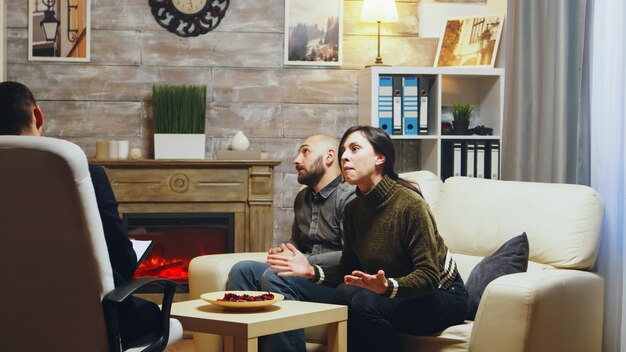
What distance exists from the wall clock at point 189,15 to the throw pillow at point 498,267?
2510 millimetres

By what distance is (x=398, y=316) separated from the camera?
10.3 feet

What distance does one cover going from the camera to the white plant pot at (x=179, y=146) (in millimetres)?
4977

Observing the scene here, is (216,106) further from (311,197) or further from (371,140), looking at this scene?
(371,140)

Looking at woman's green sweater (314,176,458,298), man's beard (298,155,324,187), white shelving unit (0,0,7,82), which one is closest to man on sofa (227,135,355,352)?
man's beard (298,155,324,187)

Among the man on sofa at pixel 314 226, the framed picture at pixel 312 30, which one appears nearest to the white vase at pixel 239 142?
the framed picture at pixel 312 30

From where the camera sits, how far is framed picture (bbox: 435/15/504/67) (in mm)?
5176

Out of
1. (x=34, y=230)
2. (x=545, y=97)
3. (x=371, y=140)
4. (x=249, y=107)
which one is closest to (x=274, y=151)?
(x=249, y=107)

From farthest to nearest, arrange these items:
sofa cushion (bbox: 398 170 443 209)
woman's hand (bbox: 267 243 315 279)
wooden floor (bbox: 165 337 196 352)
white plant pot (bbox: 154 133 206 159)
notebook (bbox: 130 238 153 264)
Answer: white plant pot (bbox: 154 133 206 159)
wooden floor (bbox: 165 337 196 352)
sofa cushion (bbox: 398 170 443 209)
woman's hand (bbox: 267 243 315 279)
notebook (bbox: 130 238 153 264)

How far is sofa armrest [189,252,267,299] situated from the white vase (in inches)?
54.0

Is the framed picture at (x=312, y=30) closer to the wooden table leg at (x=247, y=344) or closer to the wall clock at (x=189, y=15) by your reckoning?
the wall clock at (x=189, y=15)

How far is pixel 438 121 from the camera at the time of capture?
16.6 feet

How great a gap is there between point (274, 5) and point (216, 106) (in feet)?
2.20

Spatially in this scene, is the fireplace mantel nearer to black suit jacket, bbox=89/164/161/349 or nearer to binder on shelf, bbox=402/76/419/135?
binder on shelf, bbox=402/76/419/135

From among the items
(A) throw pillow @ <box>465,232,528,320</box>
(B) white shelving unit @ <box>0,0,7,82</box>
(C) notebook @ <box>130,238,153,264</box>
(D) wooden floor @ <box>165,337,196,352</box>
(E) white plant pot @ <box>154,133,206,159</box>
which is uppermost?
(B) white shelving unit @ <box>0,0,7,82</box>
